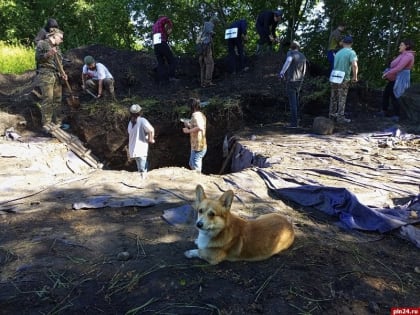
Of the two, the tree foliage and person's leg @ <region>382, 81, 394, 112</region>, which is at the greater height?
the tree foliage

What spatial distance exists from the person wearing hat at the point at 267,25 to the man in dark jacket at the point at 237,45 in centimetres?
101

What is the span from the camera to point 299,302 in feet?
9.30

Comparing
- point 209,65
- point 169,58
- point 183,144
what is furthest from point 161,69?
point 183,144

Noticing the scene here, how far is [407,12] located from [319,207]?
12.1 meters

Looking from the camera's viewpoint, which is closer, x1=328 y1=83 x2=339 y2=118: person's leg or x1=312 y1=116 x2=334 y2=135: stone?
x1=312 y1=116 x2=334 y2=135: stone

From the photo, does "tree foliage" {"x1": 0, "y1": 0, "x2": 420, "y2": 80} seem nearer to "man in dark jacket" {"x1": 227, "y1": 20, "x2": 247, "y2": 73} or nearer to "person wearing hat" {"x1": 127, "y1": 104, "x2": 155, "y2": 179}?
"man in dark jacket" {"x1": 227, "y1": 20, "x2": 247, "y2": 73}

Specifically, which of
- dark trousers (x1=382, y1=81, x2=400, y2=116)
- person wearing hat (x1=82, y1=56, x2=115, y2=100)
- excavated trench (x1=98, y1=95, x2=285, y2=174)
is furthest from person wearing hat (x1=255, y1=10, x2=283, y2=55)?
person wearing hat (x1=82, y1=56, x2=115, y2=100)

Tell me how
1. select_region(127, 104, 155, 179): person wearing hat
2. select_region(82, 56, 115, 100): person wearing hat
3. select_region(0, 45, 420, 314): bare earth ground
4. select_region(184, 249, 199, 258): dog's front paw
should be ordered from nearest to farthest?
select_region(0, 45, 420, 314): bare earth ground < select_region(184, 249, 199, 258): dog's front paw < select_region(127, 104, 155, 179): person wearing hat < select_region(82, 56, 115, 100): person wearing hat

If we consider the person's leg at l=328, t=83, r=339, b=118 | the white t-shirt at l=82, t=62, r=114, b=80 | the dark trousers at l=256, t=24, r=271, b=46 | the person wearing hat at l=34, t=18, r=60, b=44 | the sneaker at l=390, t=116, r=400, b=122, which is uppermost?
the dark trousers at l=256, t=24, r=271, b=46

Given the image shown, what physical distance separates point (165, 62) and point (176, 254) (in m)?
9.34

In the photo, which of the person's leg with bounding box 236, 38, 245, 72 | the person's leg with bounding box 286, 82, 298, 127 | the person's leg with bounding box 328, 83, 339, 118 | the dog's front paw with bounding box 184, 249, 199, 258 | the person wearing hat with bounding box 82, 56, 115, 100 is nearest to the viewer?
the dog's front paw with bounding box 184, 249, 199, 258

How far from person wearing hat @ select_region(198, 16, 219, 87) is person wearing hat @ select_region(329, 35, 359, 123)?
4018 millimetres

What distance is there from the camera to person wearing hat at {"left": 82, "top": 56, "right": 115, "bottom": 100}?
30.4 ft

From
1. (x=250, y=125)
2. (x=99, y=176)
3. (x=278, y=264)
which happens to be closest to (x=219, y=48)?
(x=250, y=125)
